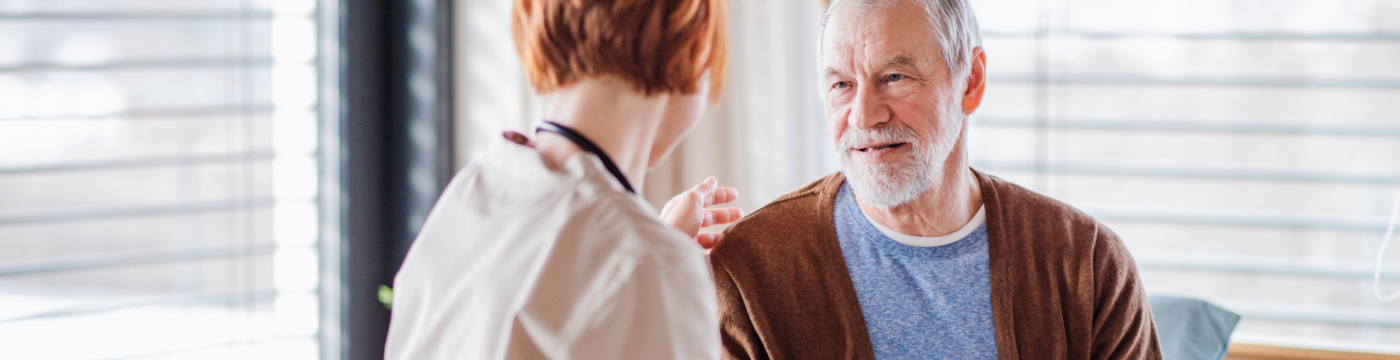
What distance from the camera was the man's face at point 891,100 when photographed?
1.55 metres

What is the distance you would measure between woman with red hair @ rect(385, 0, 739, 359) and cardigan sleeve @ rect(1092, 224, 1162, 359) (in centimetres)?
88

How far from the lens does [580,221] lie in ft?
2.84

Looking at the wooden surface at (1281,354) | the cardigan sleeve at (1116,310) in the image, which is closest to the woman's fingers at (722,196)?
the cardigan sleeve at (1116,310)

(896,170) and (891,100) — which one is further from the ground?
(891,100)

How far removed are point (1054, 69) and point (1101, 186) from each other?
0.34m

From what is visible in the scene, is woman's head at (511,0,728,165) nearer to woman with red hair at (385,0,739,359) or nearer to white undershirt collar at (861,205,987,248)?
woman with red hair at (385,0,739,359)

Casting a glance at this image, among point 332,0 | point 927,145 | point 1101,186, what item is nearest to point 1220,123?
point 1101,186

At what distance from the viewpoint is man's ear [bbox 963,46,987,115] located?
167 cm

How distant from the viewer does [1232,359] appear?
2305 millimetres

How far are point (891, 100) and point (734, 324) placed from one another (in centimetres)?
45

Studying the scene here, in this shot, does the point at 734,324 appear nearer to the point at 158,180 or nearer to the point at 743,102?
the point at 743,102

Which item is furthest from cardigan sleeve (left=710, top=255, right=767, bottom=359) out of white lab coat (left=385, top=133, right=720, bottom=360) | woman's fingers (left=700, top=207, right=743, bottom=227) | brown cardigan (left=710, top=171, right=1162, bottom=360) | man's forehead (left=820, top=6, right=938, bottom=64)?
white lab coat (left=385, top=133, right=720, bottom=360)

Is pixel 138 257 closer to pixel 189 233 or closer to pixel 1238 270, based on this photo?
pixel 189 233

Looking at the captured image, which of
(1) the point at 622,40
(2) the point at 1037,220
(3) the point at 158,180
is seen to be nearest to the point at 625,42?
(1) the point at 622,40
